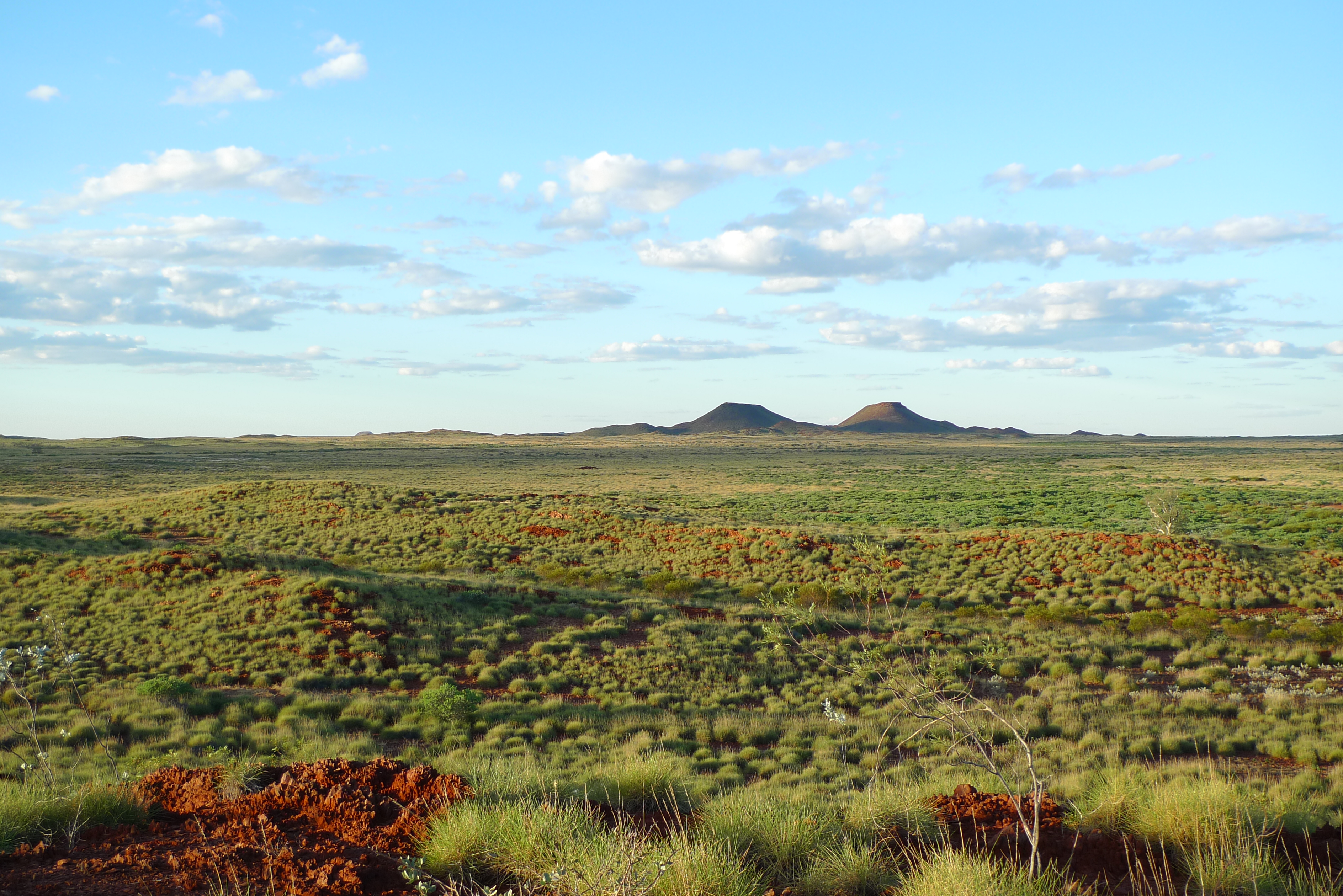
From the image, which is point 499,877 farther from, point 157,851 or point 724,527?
point 724,527

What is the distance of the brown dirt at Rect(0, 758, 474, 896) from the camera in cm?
438

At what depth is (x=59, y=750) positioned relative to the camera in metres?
10.3

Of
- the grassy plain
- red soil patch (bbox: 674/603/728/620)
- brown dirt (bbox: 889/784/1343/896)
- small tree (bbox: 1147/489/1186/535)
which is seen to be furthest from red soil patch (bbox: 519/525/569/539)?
brown dirt (bbox: 889/784/1343/896)

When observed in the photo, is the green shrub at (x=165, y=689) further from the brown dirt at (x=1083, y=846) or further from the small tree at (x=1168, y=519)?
the small tree at (x=1168, y=519)

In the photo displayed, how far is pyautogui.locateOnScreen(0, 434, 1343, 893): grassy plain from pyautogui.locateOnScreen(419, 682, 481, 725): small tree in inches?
5.3

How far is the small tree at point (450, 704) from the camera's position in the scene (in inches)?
487

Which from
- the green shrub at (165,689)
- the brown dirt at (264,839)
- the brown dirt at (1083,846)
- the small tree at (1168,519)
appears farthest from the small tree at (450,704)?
the small tree at (1168,519)

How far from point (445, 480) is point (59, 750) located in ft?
201

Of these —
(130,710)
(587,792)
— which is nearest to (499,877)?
(587,792)

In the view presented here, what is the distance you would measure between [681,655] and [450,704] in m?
5.69

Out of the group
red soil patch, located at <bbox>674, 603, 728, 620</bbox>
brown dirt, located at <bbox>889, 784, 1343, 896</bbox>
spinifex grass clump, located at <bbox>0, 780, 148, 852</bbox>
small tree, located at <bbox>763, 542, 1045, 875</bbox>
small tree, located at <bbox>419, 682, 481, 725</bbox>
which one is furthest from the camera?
red soil patch, located at <bbox>674, 603, 728, 620</bbox>

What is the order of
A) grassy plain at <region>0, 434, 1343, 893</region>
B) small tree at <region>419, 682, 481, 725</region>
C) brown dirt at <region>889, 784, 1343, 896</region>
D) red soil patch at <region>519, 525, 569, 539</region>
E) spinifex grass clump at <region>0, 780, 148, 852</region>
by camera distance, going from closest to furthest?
brown dirt at <region>889, 784, 1343, 896</region> → spinifex grass clump at <region>0, 780, 148, 852</region> → grassy plain at <region>0, 434, 1343, 893</region> → small tree at <region>419, 682, 481, 725</region> → red soil patch at <region>519, 525, 569, 539</region>

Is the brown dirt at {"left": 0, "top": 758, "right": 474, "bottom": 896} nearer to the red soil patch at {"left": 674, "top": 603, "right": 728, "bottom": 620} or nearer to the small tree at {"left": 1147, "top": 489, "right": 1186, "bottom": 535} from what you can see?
the red soil patch at {"left": 674, "top": 603, "right": 728, "bottom": 620}

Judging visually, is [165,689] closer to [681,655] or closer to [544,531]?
[681,655]
